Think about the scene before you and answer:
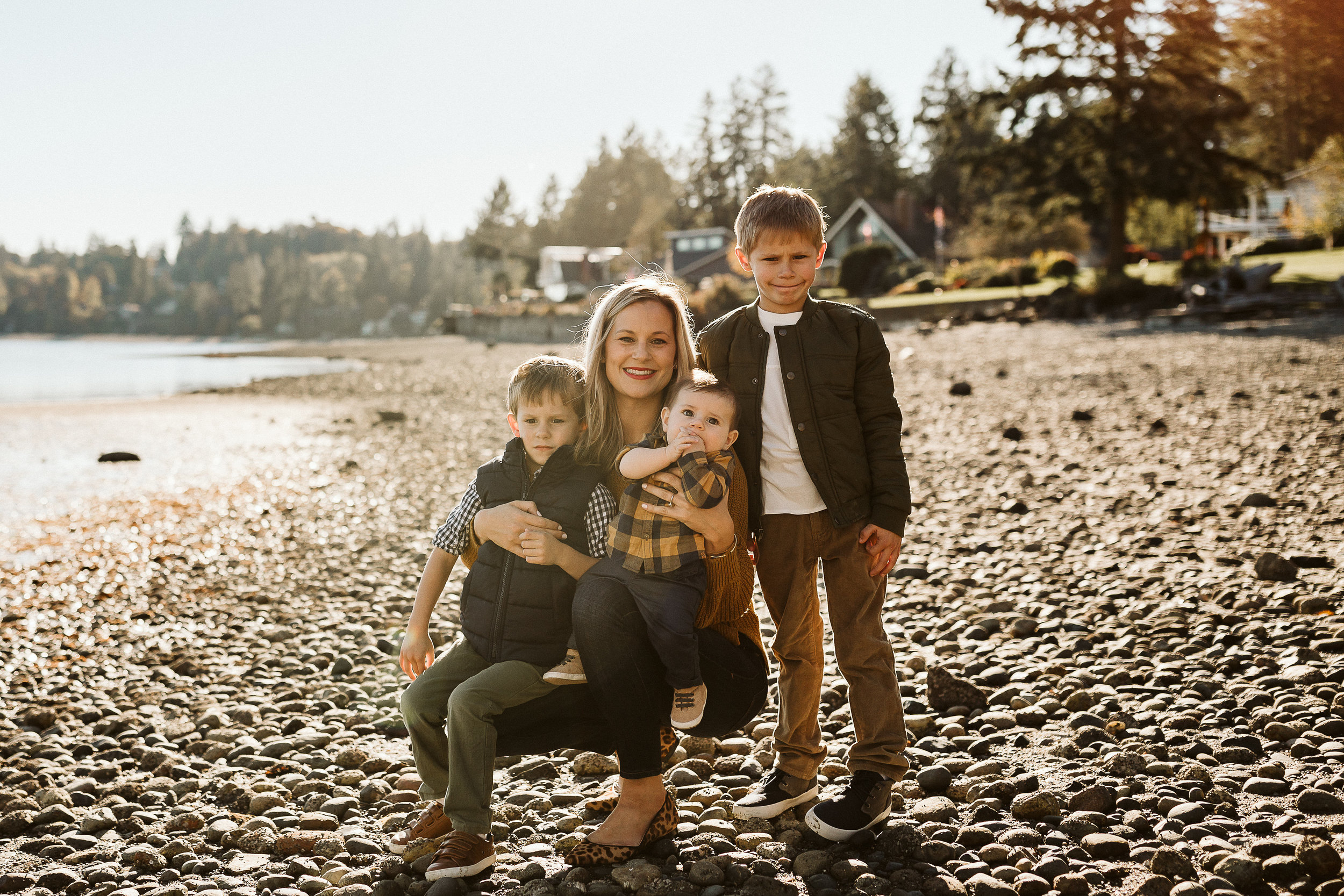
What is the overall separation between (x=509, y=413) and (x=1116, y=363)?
14629 millimetres

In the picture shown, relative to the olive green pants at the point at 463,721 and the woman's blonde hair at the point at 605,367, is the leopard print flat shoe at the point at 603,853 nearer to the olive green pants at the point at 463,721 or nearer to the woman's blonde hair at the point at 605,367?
the olive green pants at the point at 463,721

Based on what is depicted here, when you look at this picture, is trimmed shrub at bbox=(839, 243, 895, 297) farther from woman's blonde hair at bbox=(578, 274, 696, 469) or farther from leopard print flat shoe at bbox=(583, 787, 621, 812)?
leopard print flat shoe at bbox=(583, 787, 621, 812)

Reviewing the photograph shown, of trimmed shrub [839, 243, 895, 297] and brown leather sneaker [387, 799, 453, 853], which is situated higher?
trimmed shrub [839, 243, 895, 297]

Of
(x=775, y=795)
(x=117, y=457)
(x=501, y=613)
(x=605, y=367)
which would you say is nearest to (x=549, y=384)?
(x=605, y=367)

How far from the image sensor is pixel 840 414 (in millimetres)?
3191

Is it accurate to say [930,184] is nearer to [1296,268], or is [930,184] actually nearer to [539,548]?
[1296,268]

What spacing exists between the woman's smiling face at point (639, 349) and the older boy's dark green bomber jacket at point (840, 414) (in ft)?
1.02

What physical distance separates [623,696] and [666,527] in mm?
516

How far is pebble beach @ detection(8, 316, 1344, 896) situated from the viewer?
114 inches

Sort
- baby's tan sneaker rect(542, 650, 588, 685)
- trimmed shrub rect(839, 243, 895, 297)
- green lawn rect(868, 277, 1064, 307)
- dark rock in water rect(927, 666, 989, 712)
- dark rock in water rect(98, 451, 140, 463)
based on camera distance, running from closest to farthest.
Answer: baby's tan sneaker rect(542, 650, 588, 685) → dark rock in water rect(927, 666, 989, 712) → dark rock in water rect(98, 451, 140, 463) → green lawn rect(868, 277, 1064, 307) → trimmed shrub rect(839, 243, 895, 297)

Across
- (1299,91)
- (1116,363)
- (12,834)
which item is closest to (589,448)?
(12,834)

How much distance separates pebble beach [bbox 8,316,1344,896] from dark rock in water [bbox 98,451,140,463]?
12.7ft

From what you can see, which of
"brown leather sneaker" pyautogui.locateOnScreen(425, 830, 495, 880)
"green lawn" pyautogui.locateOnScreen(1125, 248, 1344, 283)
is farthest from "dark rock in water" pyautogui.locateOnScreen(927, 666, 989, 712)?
"green lawn" pyautogui.locateOnScreen(1125, 248, 1344, 283)

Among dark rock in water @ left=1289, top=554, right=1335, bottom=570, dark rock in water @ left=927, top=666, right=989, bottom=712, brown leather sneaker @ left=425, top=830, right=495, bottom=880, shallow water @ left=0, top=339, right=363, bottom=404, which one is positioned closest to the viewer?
brown leather sneaker @ left=425, top=830, right=495, bottom=880
